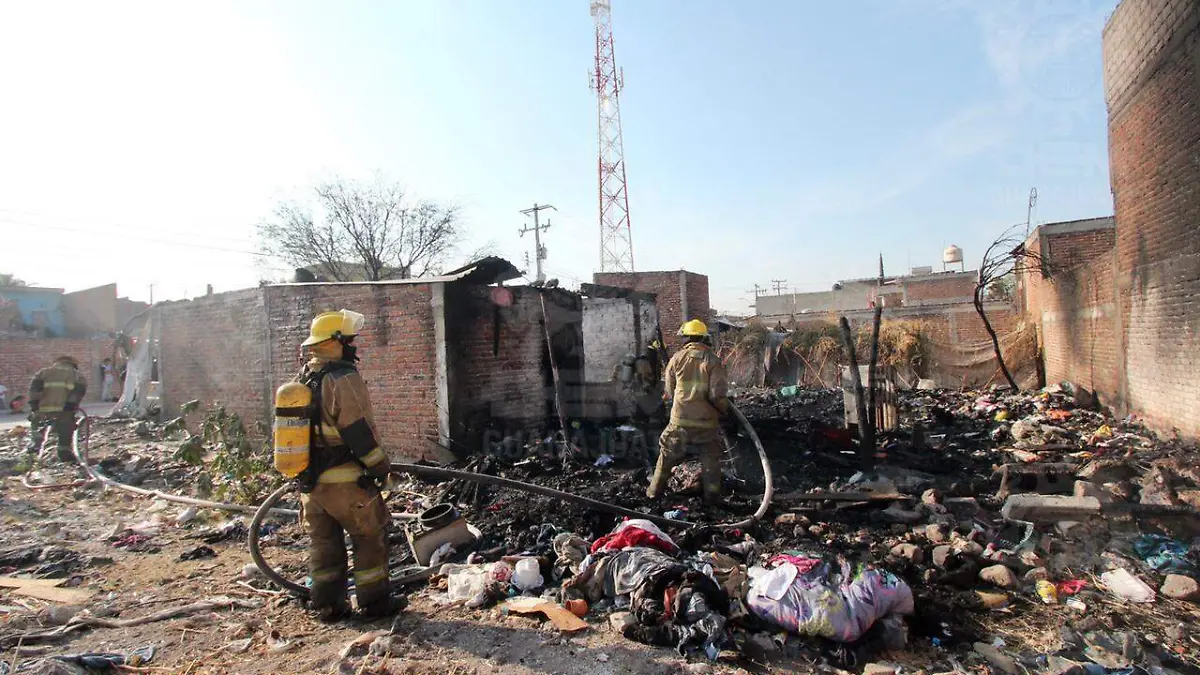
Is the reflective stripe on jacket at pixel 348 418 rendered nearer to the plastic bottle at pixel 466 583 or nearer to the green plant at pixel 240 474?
the plastic bottle at pixel 466 583

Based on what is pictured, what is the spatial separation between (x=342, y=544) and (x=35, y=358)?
82.9 ft

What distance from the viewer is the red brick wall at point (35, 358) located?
1988 cm

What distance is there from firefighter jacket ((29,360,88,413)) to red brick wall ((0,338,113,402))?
14.3 meters

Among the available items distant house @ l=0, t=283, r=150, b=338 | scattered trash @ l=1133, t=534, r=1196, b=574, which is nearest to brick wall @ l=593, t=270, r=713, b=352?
scattered trash @ l=1133, t=534, r=1196, b=574

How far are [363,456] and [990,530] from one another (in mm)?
4875

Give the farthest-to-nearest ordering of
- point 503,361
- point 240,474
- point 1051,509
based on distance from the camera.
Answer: point 503,361
point 240,474
point 1051,509

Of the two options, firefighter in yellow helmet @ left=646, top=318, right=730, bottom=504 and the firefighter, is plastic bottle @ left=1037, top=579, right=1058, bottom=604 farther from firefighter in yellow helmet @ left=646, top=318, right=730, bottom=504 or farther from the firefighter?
the firefighter

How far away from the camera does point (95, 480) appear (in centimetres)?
768

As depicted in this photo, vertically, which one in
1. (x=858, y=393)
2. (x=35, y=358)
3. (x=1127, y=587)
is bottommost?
(x=1127, y=587)

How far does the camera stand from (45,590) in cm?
418

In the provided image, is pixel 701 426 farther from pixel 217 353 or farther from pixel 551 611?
pixel 217 353

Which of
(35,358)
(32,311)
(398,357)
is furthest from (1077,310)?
(32,311)

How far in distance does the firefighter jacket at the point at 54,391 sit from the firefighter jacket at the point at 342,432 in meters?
7.85

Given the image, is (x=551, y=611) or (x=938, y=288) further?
(x=938, y=288)
